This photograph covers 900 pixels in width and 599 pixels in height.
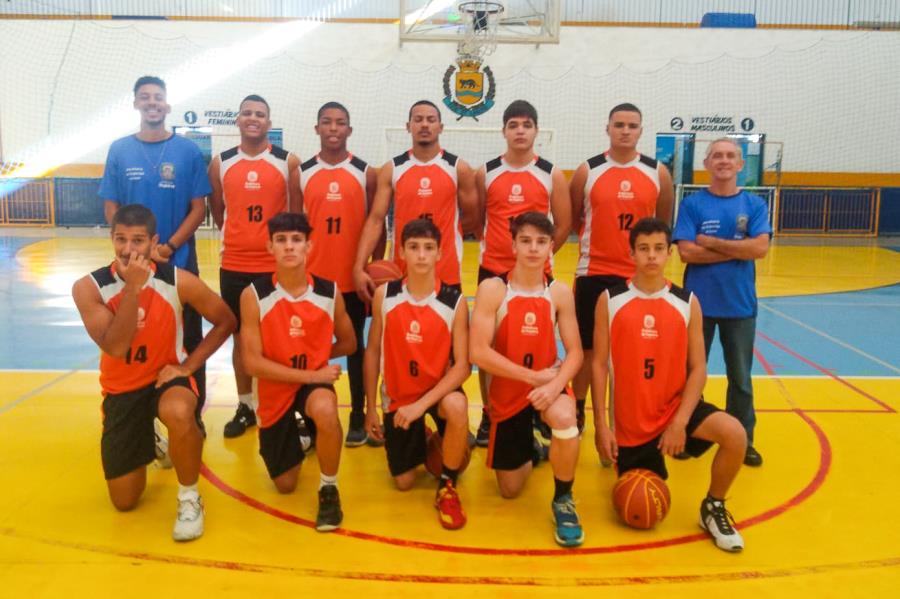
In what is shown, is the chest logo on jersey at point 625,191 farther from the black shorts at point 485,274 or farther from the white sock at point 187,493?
the white sock at point 187,493

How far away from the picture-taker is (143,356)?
11.4ft

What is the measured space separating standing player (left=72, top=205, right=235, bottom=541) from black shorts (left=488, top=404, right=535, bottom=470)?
136 centimetres

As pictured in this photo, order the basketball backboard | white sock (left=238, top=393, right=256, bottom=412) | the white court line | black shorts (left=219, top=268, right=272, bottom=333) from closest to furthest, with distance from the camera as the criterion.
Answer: black shorts (left=219, top=268, right=272, bottom=333), white sock (left=238, top=393, right=256, bottom=412), the white court line, the basketball backboard

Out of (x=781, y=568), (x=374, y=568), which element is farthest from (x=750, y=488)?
(x=374, y=568)

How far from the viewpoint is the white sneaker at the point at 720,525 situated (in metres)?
3.06

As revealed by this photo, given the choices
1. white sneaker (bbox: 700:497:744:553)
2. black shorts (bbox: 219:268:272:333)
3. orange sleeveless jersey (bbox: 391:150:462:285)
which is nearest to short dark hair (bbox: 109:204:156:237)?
black shorts (bbox: 219:268:272:333)

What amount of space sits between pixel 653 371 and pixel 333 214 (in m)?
2.02

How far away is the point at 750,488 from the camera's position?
372cm

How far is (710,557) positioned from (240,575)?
1.87 m

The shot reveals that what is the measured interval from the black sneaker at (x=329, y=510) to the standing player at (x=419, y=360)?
339 mm

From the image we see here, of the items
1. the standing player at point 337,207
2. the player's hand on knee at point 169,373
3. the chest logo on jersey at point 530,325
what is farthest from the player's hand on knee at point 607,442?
the player's hand on knee at point 169,373

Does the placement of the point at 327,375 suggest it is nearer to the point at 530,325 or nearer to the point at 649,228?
the point at 530,325

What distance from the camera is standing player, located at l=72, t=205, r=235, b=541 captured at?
10.5 feet

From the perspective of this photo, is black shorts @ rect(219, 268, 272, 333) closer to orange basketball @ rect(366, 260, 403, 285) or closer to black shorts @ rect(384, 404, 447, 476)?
orange basketball @ rect(366, 260, 403, 285)
